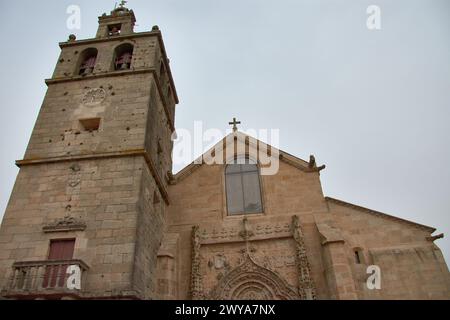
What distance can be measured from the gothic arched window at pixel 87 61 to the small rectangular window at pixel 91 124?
10.8ft

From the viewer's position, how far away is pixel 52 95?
1351cm

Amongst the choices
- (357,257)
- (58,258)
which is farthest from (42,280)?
(357,257)

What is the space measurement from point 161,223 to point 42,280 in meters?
4.70

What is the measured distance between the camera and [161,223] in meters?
12.5

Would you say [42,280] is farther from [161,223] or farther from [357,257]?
[357,257]

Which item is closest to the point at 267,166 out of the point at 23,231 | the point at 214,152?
the point at 214,152

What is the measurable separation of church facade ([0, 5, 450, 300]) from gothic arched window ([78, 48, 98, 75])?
0.32 metres

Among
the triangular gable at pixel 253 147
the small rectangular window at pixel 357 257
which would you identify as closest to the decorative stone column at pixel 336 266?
the small rectangular window at pixel 357 257

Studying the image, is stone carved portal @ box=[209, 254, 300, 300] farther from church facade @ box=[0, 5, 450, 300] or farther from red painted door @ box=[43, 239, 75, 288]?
red painted door @ box=[43, 239, 75, 288]

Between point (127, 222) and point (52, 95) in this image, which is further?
point (52, 95)

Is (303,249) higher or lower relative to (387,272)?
higher

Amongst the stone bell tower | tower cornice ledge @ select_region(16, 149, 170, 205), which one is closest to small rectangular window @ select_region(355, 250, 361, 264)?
the stone bell tower
